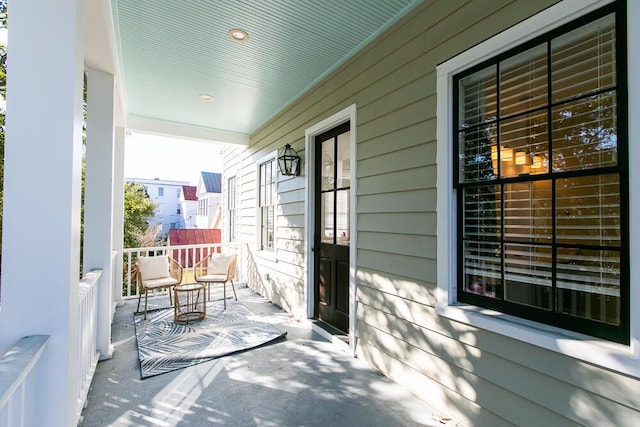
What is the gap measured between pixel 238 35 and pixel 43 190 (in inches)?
86.4

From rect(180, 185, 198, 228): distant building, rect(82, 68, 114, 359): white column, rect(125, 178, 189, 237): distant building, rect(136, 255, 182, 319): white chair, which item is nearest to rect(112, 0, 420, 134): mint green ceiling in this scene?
rect(82, 68, 114, 359): white column

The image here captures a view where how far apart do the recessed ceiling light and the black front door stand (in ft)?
4.23

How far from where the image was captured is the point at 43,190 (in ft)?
4.19

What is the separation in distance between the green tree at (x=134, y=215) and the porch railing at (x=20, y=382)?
9779 mm

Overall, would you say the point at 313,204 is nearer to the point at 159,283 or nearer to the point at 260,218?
the point at 260,218

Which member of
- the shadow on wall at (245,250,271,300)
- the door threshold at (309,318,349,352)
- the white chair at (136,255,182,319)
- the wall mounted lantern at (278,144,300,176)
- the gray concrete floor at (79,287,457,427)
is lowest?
the gray concrete floor at (79,287,457,427)

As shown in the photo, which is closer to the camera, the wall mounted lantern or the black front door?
the black front door

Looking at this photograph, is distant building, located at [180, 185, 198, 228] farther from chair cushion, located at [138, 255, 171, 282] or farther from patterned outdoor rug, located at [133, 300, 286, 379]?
patterned outdoor rug, located at [133, 300, 286, 379]

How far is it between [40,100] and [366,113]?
93.8 inches

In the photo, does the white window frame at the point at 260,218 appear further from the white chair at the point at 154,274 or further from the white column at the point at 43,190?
the white column at the point at 43,190

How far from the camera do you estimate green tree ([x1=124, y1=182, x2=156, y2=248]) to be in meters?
10.1

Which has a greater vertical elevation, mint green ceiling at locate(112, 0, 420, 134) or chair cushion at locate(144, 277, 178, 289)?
mint green ceiling at locate(112, 0, 420, 134)

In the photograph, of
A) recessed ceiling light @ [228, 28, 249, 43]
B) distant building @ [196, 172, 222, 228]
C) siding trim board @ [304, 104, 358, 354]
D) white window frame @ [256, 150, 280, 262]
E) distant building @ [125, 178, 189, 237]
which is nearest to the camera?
recessed ceiling light @ [228, 28, 249, 43]

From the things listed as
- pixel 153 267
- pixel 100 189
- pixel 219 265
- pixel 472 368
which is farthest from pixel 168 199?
pixel 472 368
